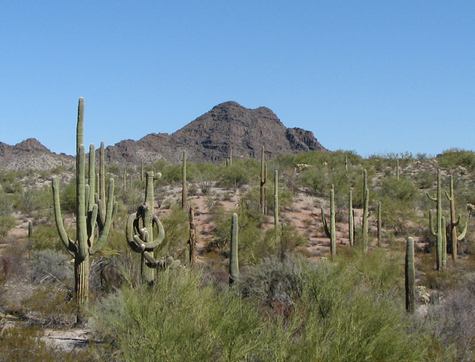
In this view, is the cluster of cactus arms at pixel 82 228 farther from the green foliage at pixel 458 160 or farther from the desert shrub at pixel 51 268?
the green foliage at pixel 458 160

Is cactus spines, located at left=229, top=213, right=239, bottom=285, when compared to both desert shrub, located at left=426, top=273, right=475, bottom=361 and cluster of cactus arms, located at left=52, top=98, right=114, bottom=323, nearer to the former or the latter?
cluster of cactus arms, located at left=52, top=98, right=114, bottom=323

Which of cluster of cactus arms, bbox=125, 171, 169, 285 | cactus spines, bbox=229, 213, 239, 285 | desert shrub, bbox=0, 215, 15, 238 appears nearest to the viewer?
cluster of cactus arms, bbox=125, 171, 169, 285

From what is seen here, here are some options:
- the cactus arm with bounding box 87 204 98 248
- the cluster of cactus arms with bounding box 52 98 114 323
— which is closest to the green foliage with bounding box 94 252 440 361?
the cluster of cactus arms with bounding box 52 98 114 323

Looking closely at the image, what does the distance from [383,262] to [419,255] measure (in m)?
8.81

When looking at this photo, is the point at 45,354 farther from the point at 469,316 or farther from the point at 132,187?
the point at 132,187

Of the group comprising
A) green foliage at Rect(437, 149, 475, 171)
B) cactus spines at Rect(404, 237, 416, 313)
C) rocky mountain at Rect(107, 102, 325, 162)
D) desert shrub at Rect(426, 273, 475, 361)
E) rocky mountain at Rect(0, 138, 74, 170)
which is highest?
rocky mountain at Rect(107, 102, 325, 162)

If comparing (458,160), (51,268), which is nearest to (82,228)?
(51,268)

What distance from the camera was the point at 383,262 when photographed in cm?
1652

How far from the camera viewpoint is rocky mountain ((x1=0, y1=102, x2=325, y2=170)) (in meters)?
72.2

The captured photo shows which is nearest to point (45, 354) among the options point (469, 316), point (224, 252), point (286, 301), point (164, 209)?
point (286, 301)

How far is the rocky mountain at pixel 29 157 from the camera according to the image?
67625 mm

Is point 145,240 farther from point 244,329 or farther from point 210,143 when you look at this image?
point 210,143

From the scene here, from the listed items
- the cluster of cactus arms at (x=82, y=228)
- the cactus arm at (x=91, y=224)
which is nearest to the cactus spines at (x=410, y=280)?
the cluster of cactus arms at (x=82, y=228)

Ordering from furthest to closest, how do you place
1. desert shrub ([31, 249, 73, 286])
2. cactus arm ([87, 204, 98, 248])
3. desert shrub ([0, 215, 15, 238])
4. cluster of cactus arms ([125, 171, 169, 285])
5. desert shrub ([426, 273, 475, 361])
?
1. desert shrub ([0, 215, 15, 238])
2. desert shrub ([31, 249, 73, 286])
3. cactus arm ([87, 204, 98, 248])
4. cluster of cactus arms ([125, 171, 169, 285])
5. desert shrub ([426, 273, 475, 361])
